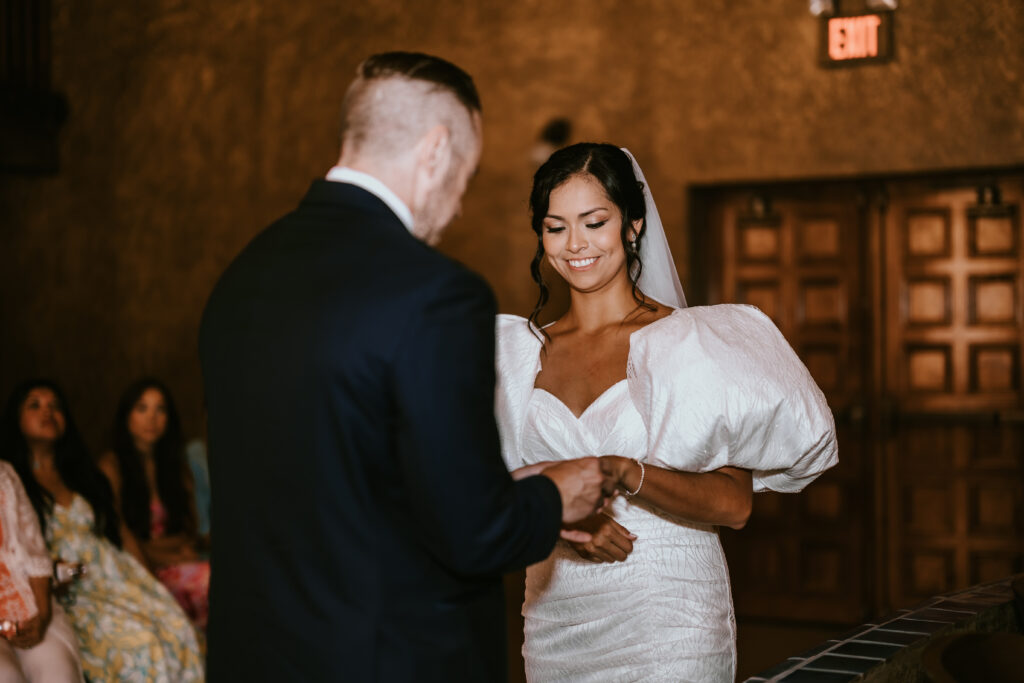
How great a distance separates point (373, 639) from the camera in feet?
4.24

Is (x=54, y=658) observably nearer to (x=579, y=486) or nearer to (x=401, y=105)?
(x=579, y=486)

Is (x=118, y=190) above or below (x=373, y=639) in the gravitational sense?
above

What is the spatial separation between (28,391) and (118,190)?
12.4 feet

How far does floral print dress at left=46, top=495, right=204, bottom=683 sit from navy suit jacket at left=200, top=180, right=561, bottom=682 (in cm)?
294

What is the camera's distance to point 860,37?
575cm

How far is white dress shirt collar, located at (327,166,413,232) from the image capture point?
1.40 meters

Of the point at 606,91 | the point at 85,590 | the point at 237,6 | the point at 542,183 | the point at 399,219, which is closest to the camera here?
the point at 399,219

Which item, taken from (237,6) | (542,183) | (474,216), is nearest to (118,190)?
(237,6)

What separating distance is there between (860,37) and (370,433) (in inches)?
205

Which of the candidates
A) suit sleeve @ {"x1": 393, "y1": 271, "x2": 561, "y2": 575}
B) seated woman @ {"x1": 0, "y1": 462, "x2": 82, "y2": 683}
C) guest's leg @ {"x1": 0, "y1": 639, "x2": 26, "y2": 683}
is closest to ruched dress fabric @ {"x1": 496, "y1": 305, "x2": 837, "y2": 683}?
suit sleeve @ {"x1": 393, "y1": 271, "x2": 561, "y2": 575}

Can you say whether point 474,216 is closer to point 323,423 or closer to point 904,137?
point 904,137

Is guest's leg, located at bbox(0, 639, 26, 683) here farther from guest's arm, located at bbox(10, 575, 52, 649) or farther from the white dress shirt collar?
the white dress shirt collar

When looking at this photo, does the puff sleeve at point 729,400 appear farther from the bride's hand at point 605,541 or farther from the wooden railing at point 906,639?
the wooden railing at point 906,639

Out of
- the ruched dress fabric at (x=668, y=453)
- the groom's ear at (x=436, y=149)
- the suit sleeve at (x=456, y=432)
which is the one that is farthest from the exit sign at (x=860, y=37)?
the suit sleeve at (x=456, y=432)
